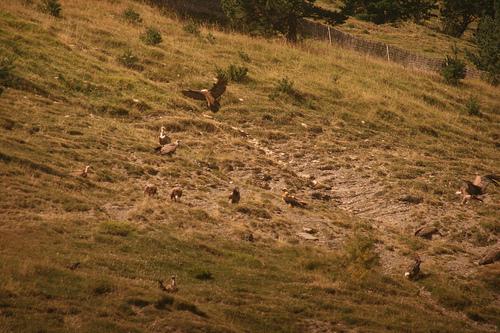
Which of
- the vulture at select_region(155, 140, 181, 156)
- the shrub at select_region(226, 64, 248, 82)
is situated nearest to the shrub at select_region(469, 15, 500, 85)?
the shrub at select_region(226, 64, 248, 82)

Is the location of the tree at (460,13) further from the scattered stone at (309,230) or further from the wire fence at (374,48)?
the scattered stone at (309,230)

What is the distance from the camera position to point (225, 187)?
2458 cm

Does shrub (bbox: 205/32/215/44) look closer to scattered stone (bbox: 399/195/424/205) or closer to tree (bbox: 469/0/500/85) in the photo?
scattered stone (bbox: 399/195/424/205)

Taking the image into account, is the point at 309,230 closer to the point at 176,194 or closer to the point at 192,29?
the point at 176,194

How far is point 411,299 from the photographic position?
18.9 m

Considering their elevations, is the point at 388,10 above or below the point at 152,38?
above

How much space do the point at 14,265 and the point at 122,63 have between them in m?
20.4

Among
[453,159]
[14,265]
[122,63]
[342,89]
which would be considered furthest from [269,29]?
[14,265]

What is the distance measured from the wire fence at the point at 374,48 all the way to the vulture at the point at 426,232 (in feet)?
82.8

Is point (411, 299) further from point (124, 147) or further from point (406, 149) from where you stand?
point (406, 149)

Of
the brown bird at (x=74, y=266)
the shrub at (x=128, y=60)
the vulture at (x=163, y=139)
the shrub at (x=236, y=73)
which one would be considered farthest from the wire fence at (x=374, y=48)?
the brown bird at (x=74, y=266)

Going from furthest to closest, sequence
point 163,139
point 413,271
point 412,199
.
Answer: point 163,139
point 412,199
point 413,271

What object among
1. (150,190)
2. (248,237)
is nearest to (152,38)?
(150,190)

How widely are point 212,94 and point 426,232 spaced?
12486mm
